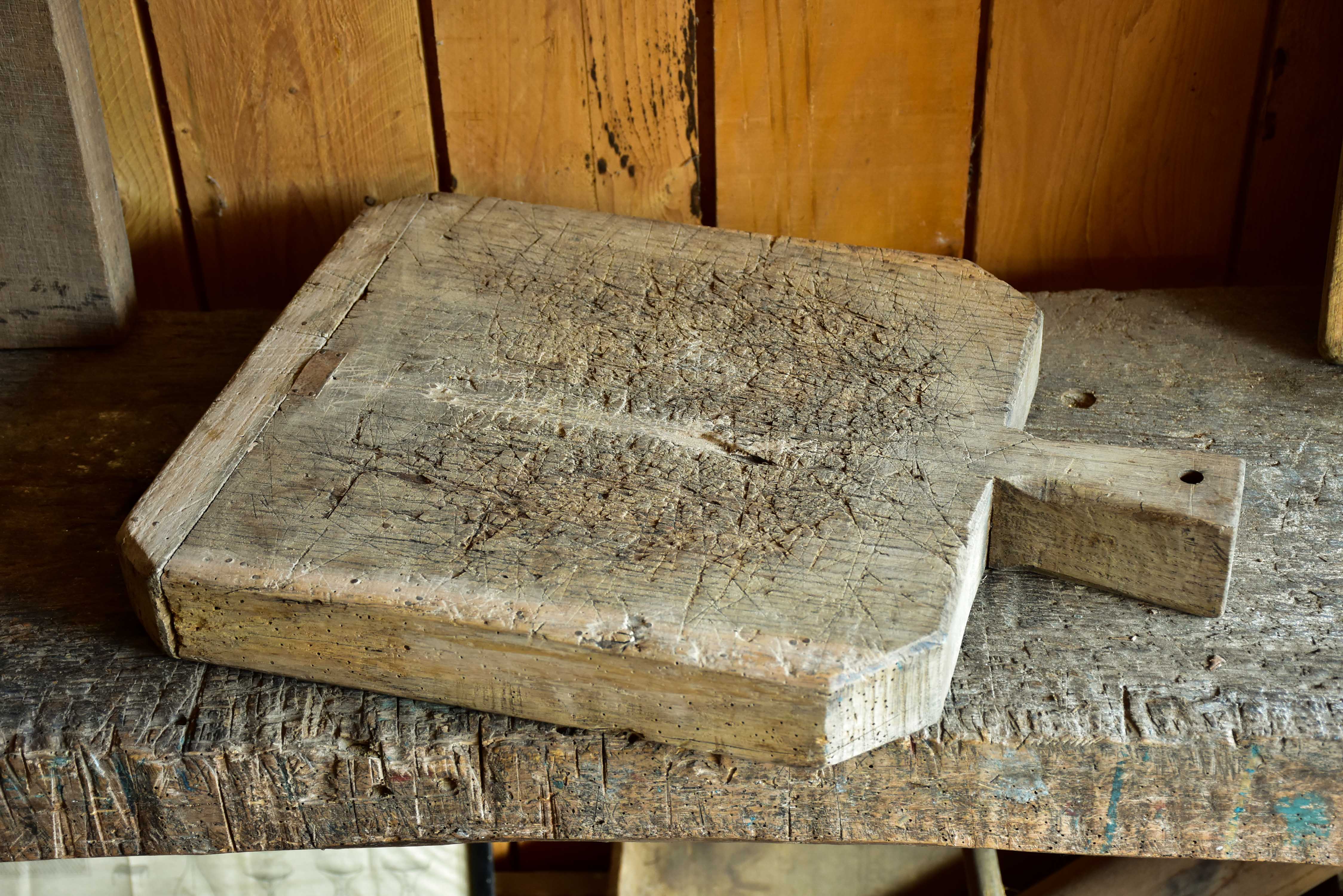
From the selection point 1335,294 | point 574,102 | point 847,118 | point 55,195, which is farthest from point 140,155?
point 1335,294

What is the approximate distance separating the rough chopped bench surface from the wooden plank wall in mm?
506

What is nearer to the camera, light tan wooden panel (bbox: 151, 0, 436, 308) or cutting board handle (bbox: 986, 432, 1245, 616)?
cutting board handle (bbox: 986, 432, 1245, 616)

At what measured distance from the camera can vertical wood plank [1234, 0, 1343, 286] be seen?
115cm

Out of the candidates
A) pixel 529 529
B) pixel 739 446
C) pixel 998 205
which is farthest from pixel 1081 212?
pixel 529 529

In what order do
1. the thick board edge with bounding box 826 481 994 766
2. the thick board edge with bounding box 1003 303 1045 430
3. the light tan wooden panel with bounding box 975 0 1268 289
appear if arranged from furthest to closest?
the light tan wooden panel with bounding box 975 0 1268 289, the thick board edge with bounding box 1003 303 1045 430, the thick board edge with bounding box 826 481 994 766

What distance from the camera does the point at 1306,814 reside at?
2.51ft

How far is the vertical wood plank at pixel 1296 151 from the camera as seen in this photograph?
3.76 ft

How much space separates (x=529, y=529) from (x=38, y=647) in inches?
15.0

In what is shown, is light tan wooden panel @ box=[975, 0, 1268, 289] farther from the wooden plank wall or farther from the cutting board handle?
the cutting board handle

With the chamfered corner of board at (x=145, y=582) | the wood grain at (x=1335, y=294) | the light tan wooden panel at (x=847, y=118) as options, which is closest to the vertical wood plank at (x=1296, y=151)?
the wood grain at (x=1335, y=294)

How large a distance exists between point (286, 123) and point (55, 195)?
0.24 m

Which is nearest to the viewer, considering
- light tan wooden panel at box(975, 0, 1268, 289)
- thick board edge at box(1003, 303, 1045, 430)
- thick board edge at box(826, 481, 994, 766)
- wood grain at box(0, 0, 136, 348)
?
thick board edge at box(826, 481, 994, 766)

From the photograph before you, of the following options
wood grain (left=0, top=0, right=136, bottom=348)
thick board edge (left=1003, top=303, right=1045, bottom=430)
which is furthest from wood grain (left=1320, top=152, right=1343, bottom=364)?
wood grain (left=0, top=0, right=136, bottom=348)

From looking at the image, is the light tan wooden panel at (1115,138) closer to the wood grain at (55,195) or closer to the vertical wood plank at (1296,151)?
the vertical wood plank at (1296,151)
